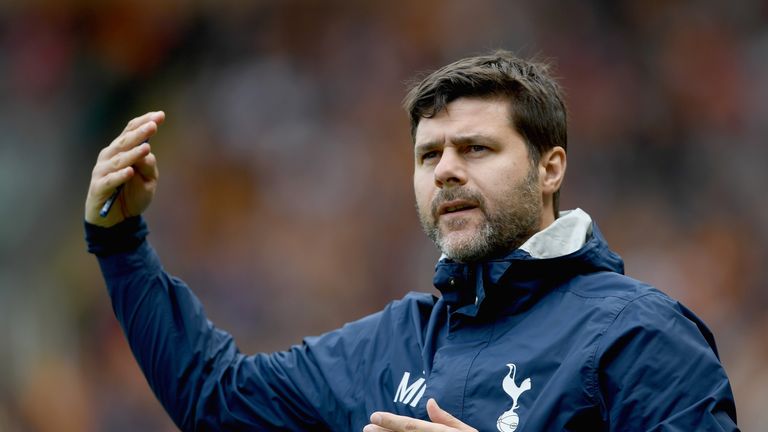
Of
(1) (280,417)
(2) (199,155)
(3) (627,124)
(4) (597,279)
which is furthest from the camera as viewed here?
(2) (199,155)

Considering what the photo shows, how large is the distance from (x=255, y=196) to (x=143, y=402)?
4.83 ft

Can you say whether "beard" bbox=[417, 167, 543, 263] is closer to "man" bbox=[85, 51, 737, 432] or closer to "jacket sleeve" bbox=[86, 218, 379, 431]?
"man" bbox=[85, 51, 737, 432]

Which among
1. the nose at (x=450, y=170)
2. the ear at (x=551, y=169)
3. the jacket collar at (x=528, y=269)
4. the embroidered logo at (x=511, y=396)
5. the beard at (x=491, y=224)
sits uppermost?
the nose at (x=450, y=170)

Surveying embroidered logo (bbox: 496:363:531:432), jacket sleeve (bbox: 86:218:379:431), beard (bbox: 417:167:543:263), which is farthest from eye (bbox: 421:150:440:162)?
embroidered logo (bbox: 496:363:531:432)

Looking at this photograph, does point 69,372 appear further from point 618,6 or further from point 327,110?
point 618,6

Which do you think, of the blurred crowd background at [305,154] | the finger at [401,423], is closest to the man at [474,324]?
the finger at [401,423]

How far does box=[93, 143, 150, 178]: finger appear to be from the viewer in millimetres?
2586

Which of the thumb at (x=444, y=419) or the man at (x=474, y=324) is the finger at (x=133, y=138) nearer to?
the man at (x=474, y=324)

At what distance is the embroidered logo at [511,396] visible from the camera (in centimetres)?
216

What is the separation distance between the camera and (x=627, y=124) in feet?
20.6

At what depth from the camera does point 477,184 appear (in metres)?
2.44

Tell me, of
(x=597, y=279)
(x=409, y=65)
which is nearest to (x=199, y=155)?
(x=409, y=65)

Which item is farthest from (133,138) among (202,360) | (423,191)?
(423,191)

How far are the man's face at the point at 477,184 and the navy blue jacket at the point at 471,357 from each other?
0.08 meters
